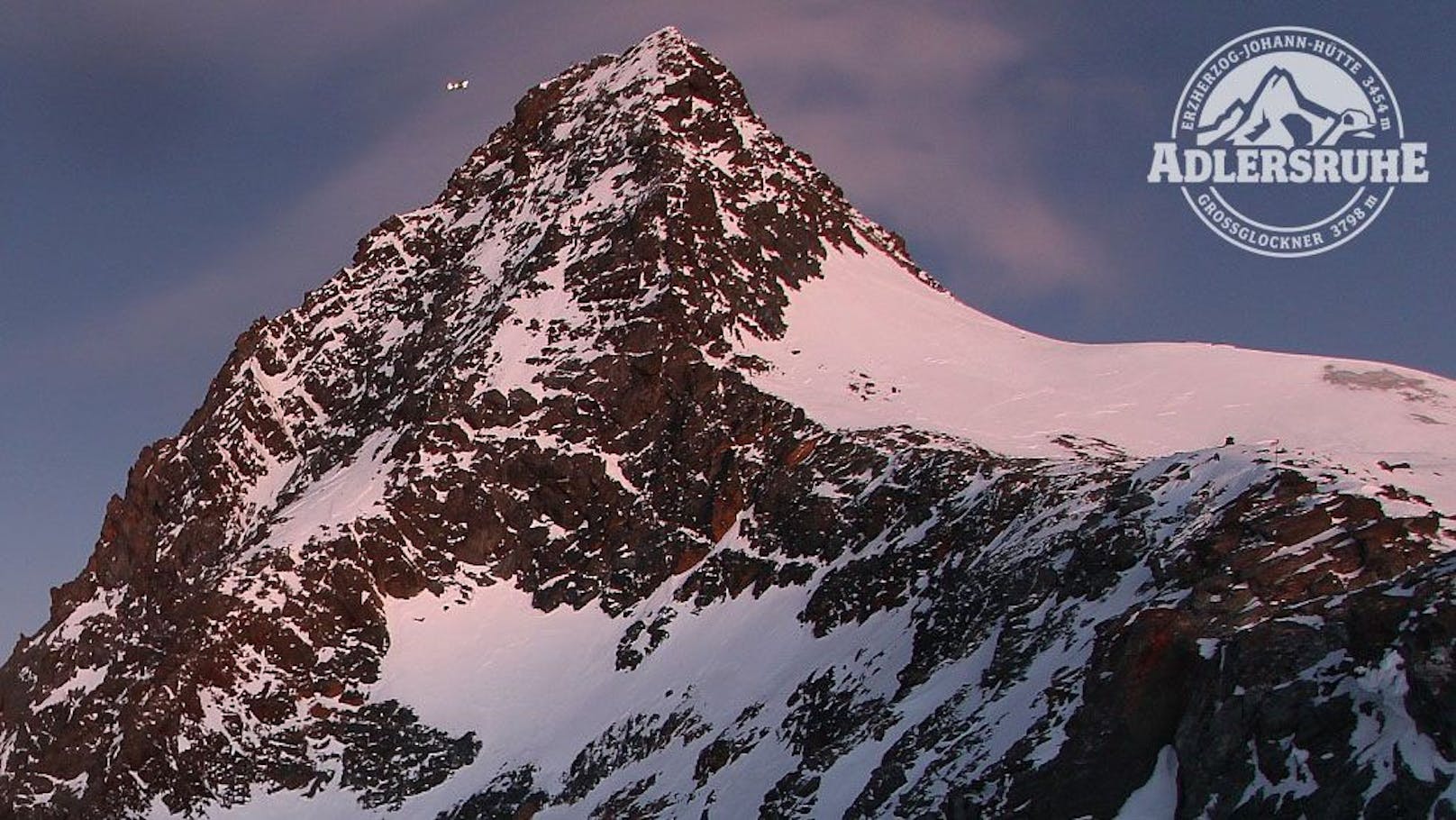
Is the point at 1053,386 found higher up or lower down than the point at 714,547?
higher up

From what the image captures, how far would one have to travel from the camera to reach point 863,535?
218ft

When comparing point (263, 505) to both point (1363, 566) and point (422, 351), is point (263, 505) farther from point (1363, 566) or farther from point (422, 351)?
point (1363, 566)

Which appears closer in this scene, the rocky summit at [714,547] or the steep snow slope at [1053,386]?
the rocky summit at [714,547]

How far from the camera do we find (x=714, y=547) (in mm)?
77000

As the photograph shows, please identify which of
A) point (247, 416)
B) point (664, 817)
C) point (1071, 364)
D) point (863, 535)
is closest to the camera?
point (664, 817)

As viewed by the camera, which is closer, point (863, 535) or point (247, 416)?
point (863, 535)

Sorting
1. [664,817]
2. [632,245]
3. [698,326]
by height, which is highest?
[632,245]

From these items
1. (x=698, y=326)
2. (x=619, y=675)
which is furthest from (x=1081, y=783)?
(x=698, y=326)

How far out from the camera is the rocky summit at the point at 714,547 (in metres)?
33.3

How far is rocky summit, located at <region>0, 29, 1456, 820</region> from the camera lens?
109 feet

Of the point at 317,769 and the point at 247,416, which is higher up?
the point at 247,416

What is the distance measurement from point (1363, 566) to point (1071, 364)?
204 feet

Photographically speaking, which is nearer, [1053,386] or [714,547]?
[714,547]

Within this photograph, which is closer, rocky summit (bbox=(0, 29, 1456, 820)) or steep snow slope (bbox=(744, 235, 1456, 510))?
rocky summit (bbox=(0, 29, 1456, 820))
